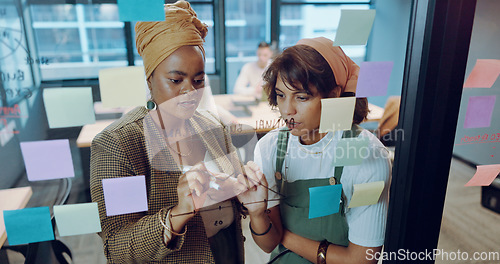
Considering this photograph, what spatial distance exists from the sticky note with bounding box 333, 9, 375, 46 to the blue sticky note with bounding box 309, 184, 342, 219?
344 mm

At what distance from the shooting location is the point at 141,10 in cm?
57

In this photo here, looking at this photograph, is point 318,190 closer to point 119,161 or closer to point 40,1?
point 119,161

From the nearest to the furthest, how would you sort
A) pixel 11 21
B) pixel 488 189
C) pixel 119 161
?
pixel 11 21, pixel 119 161, pixel 488 189

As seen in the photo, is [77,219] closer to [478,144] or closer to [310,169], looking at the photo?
[310,169]

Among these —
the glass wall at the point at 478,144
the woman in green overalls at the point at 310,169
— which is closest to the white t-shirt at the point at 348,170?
the woman in green overalls at the point at 310,169

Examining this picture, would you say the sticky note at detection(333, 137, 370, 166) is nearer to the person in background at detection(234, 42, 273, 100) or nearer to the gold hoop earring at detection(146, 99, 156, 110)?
the person in background at detection(234, 42, 273, 100)

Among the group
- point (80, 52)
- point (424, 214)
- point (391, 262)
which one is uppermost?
point (80, 52)

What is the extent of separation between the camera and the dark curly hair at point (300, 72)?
719 mm

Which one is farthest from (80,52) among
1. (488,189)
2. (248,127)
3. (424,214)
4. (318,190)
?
(488,189)

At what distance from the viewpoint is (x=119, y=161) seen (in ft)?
2.10

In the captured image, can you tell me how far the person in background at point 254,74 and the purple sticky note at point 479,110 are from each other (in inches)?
22.1

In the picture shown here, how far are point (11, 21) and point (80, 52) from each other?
11 centimetres

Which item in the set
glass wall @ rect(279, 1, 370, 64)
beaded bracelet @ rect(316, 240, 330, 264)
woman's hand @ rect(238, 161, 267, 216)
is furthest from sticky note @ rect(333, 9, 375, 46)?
beaded bracelet @ rect(316, 240, 330, 264)

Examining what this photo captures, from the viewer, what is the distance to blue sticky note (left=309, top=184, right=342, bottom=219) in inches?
32.1
